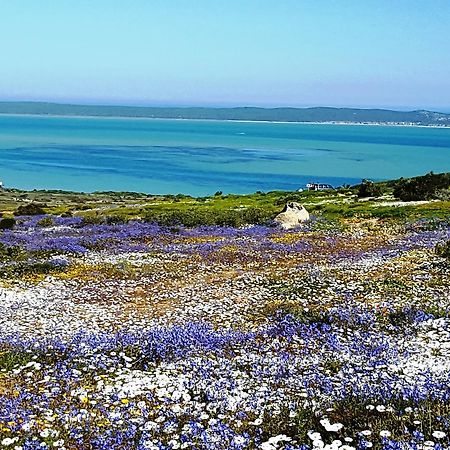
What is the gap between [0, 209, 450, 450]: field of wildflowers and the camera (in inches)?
379

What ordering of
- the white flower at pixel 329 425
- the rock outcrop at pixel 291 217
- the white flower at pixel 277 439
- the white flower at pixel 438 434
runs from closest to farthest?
the white flower at pixel 438 434, the white flower at pixel 329 425, the white flower at pixel 277 439, the rock outcrop at pixel 291 217

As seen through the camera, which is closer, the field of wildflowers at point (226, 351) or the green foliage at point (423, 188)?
the field of wildflowers at point (226, 351)

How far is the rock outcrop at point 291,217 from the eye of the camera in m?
40.8

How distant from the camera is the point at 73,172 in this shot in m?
171

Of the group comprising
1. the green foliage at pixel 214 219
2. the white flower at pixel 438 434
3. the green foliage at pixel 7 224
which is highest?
the white flower at pixel 438 434

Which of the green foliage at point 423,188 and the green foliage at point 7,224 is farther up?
the green foliage at point 423,188

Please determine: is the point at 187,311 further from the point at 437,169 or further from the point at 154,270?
the point at 437,169

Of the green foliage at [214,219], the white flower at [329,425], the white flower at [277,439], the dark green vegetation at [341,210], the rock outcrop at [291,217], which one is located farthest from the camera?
the dark green vegetation at [341,210]

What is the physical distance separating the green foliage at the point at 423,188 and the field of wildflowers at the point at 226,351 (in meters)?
23.4

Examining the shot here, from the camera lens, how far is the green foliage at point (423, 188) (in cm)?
5172

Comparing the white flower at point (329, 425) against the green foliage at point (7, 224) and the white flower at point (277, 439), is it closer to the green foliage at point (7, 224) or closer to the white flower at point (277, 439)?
the white flower at point (277, 439)

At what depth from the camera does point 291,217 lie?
41.6 metres

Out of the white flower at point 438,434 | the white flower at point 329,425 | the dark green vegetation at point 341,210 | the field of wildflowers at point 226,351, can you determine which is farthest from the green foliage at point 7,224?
the white flower at point 438,434

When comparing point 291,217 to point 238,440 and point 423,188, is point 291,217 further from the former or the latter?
point 238,440
